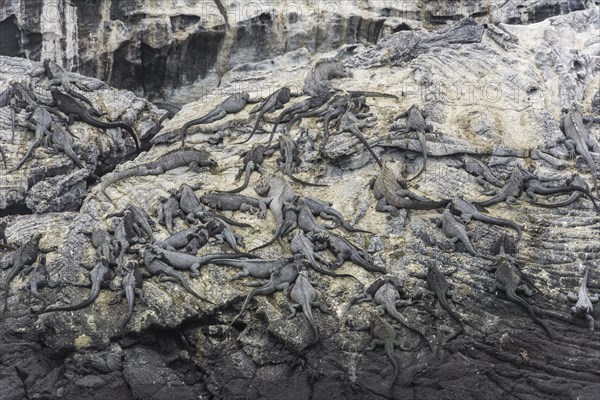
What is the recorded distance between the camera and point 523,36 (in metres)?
22.2

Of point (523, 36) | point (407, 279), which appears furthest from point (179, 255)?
point (523, 36)

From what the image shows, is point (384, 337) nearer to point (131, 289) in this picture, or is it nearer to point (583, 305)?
point (583, 305)

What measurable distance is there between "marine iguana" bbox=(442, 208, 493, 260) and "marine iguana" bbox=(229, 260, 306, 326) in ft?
8.04

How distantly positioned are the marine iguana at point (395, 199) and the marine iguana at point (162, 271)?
143 inches

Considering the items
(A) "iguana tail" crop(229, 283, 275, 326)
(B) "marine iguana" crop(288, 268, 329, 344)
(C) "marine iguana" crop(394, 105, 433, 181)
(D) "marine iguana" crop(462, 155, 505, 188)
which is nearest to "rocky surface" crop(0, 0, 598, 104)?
(C) "marine iguana" crop(394, 105, 433, 181)

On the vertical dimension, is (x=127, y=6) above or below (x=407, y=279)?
above

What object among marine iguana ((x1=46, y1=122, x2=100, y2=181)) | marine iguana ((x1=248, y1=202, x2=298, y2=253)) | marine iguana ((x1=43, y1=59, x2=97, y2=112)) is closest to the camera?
marine iguana ((x1=248, y1=202, x2=298, y2=253))

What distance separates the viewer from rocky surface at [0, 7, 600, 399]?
13.9 meters

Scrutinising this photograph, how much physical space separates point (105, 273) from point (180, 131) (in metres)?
5.83

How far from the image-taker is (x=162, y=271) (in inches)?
616

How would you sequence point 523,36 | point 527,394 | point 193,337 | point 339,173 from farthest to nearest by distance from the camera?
point 523,36 → point 339,173 → point 193,337 → point 527,394

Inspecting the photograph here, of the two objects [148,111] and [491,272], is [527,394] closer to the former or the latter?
[491,272]

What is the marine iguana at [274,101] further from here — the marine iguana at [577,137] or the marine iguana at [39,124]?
the marine iguana at [577,137]

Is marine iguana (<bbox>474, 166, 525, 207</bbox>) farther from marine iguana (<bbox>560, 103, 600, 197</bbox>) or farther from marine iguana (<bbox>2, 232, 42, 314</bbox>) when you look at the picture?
marine iguana (<bbox>2, 232, 42, 314</bbox>)
